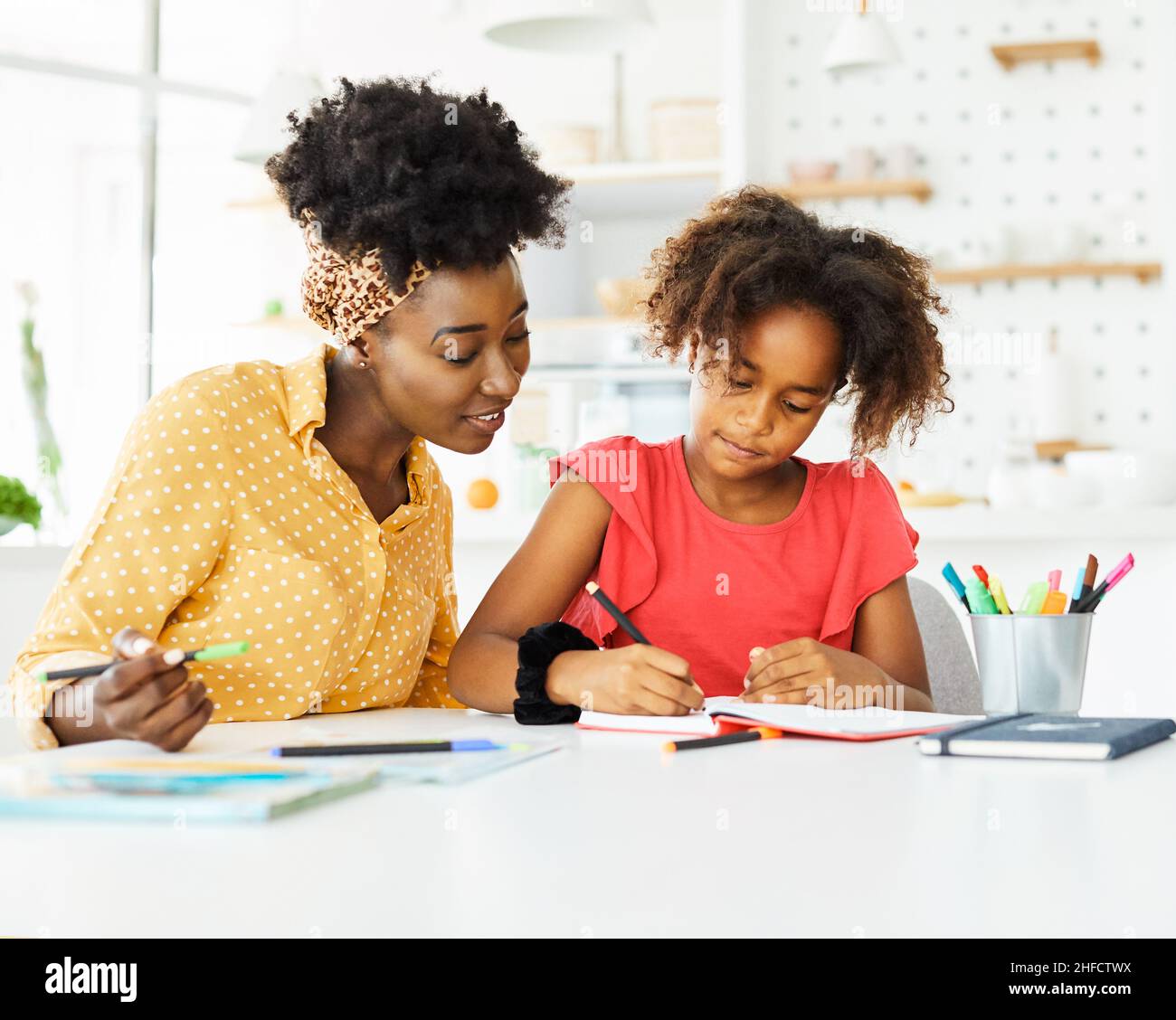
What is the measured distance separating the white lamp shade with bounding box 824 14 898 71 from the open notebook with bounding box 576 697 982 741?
2.55 metres

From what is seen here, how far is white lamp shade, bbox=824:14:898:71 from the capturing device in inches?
129

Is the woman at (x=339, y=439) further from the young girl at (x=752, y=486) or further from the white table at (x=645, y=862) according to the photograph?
the white table at (x=645, y=862)

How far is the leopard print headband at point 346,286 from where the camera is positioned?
3.97 feet

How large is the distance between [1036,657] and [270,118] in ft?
8.59

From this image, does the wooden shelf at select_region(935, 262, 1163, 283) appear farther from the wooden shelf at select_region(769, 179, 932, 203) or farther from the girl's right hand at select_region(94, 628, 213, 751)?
the girl's right hand at select_region(94, 628, 213, 751)

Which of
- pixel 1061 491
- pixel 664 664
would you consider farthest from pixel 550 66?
pixel 664 664

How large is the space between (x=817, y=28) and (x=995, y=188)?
0.64 meters

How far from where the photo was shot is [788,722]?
0.96 metres

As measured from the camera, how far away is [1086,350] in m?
3.52

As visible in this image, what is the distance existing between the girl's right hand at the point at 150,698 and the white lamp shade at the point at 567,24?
2061mm

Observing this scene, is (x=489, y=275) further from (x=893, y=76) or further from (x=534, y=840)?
(x=893, y=76)

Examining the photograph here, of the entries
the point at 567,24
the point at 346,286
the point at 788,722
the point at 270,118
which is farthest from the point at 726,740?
the point at 270,118

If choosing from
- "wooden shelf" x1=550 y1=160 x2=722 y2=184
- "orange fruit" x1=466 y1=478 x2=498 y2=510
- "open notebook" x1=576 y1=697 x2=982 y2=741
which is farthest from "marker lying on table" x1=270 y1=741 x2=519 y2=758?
"wooden shelf" x1=550 y1=160 x2=722 y2=184

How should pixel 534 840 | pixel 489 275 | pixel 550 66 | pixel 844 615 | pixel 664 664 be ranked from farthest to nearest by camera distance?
pixel 550 66 → pixel 844 615 → pixel 489 275 → pixel 664 664 → pixel 534 840
